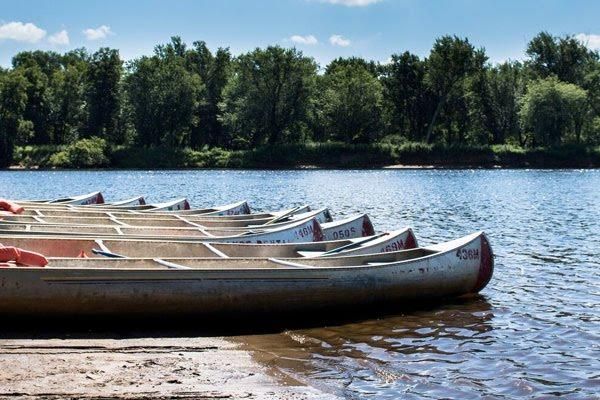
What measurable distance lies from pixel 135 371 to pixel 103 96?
3921 inches

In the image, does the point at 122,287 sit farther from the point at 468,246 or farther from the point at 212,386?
the point at 468,246

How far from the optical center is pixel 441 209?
34750 millimetres

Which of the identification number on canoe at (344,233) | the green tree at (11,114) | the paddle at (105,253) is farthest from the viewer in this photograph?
the green tree at (11,114)

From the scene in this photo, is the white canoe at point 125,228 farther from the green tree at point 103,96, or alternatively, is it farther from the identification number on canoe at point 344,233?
the green tree at point 103,96

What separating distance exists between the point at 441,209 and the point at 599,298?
2073cm

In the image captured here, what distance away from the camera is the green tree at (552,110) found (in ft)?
283

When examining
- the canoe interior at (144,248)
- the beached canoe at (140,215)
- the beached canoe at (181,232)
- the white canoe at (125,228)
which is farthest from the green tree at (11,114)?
the canoe interior at (144,248)

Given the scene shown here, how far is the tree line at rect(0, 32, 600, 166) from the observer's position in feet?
308

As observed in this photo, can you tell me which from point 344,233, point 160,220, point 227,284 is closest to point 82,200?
point 160,220

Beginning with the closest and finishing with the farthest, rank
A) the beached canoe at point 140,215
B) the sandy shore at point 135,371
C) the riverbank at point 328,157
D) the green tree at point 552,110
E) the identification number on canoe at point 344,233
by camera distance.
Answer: the sandy shore at point 135,371
the identification number on canoe at point 344,233
the beached canoe at point 140,215
the green tree at point 552,110
the riverbank at point 328,157

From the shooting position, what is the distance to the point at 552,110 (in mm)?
86250

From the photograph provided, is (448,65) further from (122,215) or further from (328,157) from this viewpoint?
(122,215)

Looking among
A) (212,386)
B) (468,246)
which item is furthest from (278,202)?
(212,386)

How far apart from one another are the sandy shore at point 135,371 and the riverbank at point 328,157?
3146 inches
